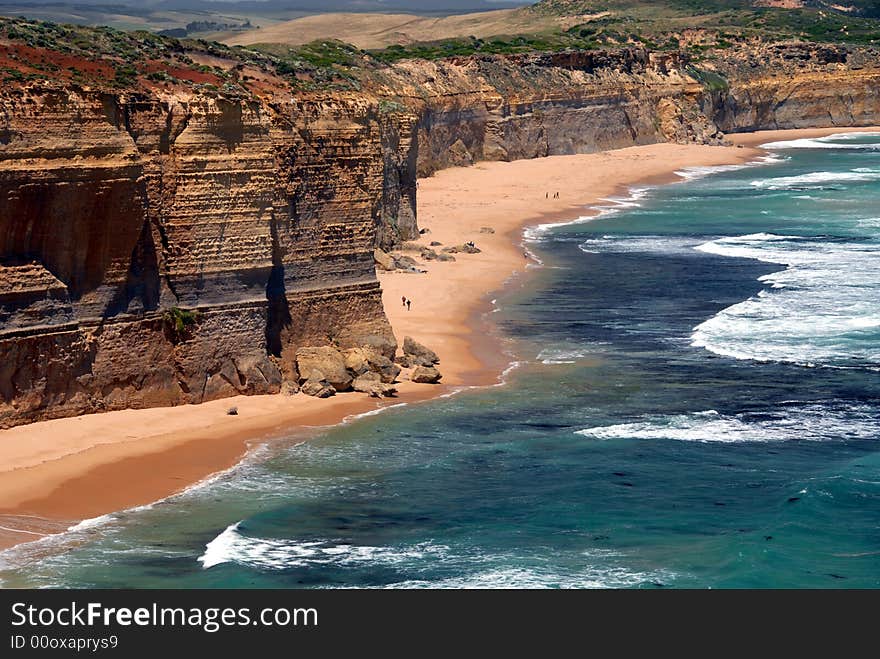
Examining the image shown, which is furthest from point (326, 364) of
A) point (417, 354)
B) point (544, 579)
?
point (544, 579)

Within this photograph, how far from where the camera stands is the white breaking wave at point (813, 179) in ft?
278

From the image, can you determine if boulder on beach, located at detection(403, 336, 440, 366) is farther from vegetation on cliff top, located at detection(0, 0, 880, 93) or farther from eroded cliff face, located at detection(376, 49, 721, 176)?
eroded cliff face, located at detection(376, 49, 721, 176)

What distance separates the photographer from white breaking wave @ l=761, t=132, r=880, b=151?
111 meters

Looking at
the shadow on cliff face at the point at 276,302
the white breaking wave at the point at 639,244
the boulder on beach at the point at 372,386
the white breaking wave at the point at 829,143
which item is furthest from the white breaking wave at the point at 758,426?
the white breaking wave at the point at 829,143

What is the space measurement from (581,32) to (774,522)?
109 m

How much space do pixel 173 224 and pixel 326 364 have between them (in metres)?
5.29

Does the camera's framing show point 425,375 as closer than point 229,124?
No

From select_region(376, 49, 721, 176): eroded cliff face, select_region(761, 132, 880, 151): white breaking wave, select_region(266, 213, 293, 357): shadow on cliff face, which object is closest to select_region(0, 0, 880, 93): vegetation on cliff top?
select_region(376, 49, 721, 176): eroded cliff face

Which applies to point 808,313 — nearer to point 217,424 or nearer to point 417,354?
point 417,354

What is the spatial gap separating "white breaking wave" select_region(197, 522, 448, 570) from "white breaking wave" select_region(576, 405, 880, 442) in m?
8.21

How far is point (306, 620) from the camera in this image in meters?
20.9

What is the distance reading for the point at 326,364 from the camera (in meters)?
35.2

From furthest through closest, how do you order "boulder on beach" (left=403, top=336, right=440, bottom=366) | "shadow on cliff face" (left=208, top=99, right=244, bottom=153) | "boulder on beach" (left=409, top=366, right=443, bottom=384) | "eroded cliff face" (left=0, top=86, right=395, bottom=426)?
1. "boulder on beach" (left=403, top=336, right=440, bottom=366)
2. "boulder on beach" (left=409, top=366, right=443, bottom=384)
3. "shadow on cliff face" (left=208, top=99, right=244, bottom=153)
4. "eroded cliff face" (left=0, top=86, right=395, bottom=426)

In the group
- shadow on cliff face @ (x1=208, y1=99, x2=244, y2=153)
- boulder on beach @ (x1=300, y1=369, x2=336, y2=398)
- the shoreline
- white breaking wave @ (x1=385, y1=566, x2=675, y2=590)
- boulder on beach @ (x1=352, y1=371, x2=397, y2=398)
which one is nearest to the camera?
white breaking wave @ (x1=385, y1=566, x2=675, y2=590)
